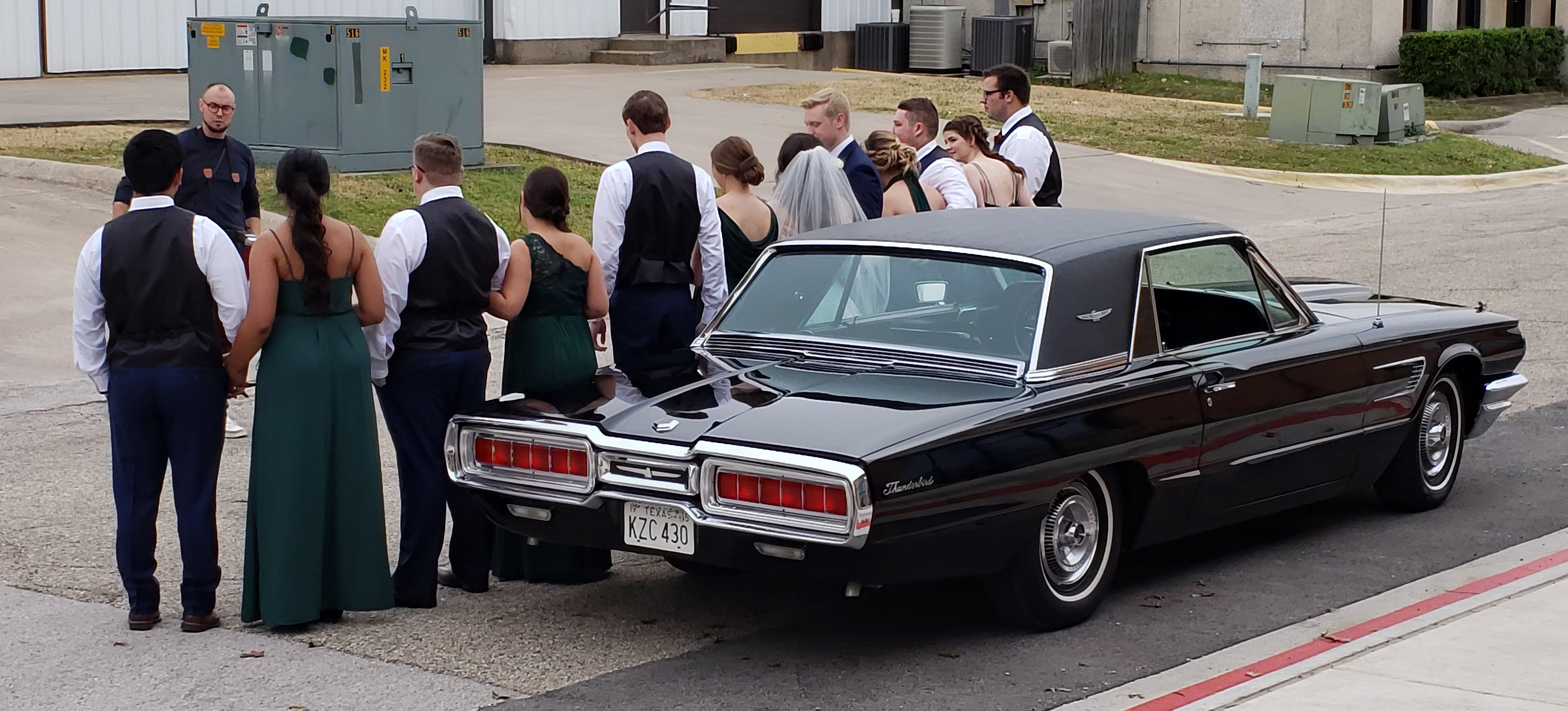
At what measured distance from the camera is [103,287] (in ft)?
19.1

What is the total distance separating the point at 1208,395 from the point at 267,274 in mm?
3239

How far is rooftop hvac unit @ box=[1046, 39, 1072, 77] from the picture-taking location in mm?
32969

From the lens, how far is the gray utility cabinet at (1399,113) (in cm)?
2384

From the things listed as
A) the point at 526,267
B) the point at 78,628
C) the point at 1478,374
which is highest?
the point at 526,267

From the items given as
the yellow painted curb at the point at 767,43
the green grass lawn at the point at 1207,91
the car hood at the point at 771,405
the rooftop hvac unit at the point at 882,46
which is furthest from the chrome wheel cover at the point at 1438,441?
the rooftop hvac unit at the point at 882,46

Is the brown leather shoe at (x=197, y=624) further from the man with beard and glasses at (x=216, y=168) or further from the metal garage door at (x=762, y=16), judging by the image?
the metal garage door at (x=762, y=16)

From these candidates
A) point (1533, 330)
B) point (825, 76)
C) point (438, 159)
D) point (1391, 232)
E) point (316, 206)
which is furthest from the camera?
point (825, 76)

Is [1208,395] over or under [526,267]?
under

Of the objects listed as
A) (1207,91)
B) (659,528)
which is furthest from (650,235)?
(1207,91)

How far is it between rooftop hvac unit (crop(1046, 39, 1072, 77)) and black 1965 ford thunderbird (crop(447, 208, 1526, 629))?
26.0 metres

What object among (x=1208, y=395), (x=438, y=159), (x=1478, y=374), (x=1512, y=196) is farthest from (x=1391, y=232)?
(x=438, y=159)

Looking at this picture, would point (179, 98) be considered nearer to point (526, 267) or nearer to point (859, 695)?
point (526, 267)

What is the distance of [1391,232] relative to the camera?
58.7 feet

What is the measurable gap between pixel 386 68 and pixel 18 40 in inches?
393
